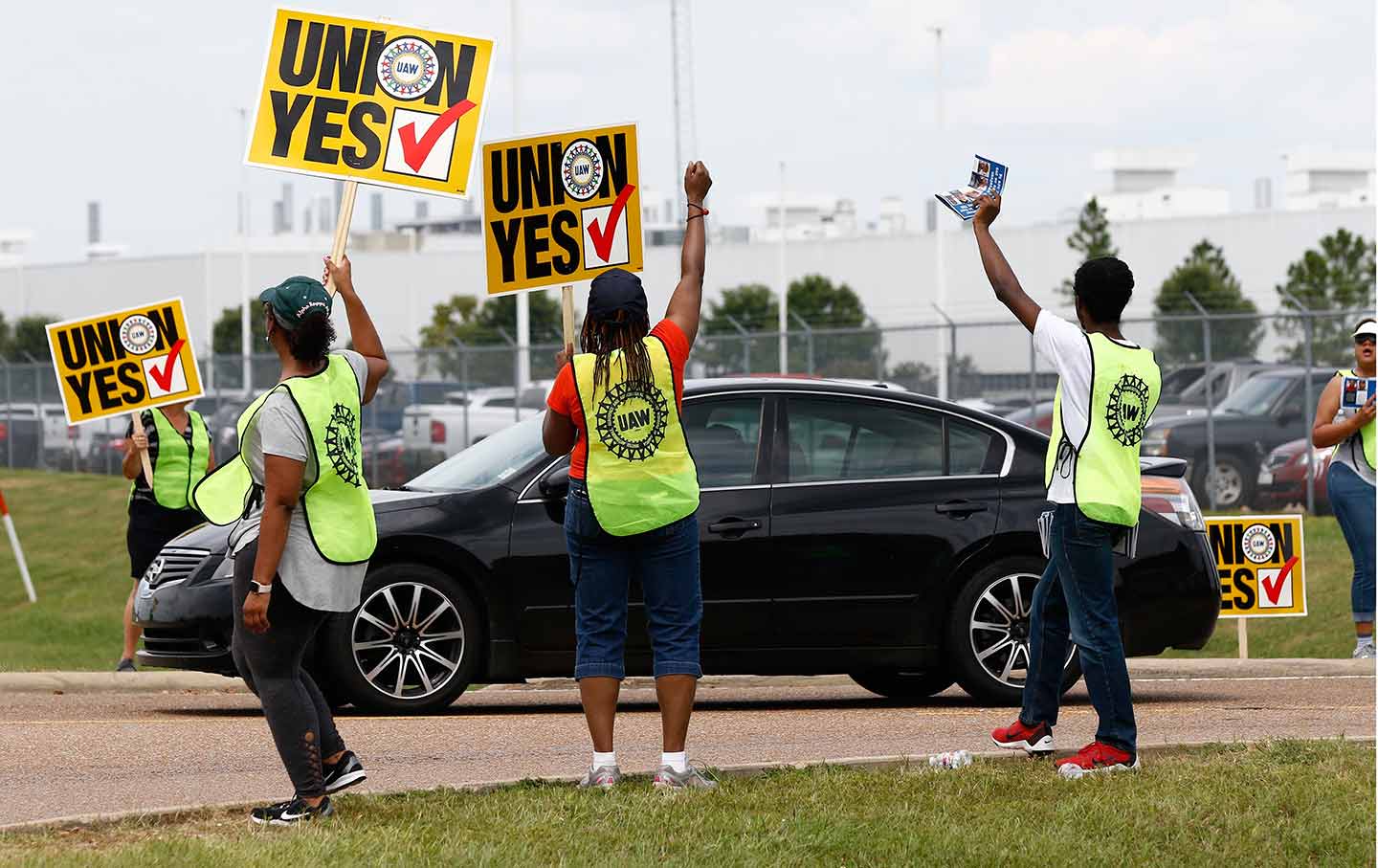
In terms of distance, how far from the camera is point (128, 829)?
6379 millimetres

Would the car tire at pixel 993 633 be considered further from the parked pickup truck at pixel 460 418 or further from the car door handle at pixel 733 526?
the parked pickup truck at pixel 460 418

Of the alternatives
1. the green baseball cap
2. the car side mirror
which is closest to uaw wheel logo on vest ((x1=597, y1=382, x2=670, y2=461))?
the green baseball cap

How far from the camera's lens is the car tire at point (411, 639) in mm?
9594

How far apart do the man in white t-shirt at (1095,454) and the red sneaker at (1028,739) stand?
39 cm

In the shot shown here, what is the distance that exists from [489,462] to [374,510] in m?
0.77

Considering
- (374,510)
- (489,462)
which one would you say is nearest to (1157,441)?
(489,462)

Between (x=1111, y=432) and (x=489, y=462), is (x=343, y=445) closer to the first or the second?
(x=1111, y=432)

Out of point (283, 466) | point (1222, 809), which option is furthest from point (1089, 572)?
point (283, 466)

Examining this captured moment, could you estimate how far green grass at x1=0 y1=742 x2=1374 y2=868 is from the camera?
19.0 feet

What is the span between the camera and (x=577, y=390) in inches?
267

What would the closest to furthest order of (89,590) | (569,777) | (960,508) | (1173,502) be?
1. (569,777)
2. (960,508)
3. (1173,502)
4. (89,590)

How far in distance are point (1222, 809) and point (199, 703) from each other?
20.3 ft

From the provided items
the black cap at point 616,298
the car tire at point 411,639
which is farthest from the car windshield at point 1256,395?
the black cap at point 616,298

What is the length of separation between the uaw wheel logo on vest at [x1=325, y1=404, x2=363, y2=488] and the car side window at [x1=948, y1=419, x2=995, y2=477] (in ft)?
14.3
